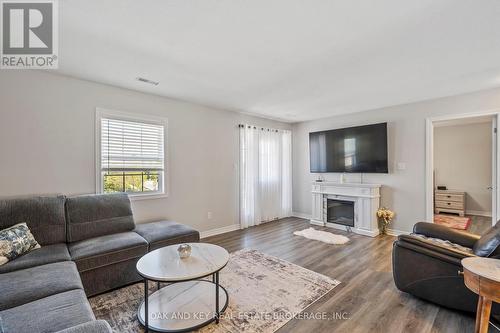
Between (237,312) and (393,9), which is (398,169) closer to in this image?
(393,9)

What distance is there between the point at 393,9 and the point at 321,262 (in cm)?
284

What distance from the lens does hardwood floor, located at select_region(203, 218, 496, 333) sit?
189 cm

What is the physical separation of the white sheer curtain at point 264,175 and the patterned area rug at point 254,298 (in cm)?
199

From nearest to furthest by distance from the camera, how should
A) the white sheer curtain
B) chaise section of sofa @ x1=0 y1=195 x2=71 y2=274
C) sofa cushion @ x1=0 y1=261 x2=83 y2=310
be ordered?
1. sofa cushion @ x1=0 y1=261 x2=83 y2=310
2. chaise section of sofa @ x1=0 y1=195 x2=71 y2=274
3. the white sheer curtain

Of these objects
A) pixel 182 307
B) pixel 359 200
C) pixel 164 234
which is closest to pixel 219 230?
pixel 164 234

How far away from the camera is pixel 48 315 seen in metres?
1.33

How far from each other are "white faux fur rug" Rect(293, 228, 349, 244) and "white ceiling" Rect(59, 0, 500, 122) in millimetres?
2463

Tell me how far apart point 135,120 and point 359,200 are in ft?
13.9

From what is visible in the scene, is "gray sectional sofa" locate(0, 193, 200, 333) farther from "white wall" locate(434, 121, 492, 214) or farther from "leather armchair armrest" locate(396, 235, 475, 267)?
"white wall" locate(434, 121, 492, 214)

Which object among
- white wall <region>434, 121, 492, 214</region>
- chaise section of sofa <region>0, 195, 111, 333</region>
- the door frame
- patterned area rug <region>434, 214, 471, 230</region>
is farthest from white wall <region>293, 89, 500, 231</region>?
chaise section of sofa <region>0, 195, 111, 333</region>

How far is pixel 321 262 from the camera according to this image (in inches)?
122

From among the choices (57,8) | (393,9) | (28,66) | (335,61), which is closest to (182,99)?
(28,66)

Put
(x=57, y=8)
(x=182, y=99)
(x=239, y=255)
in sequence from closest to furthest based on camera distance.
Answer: (x=57, y=8)
(x=239, y=255)
(x=182, y=99)

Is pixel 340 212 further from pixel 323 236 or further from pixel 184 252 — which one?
pixel 184 252
